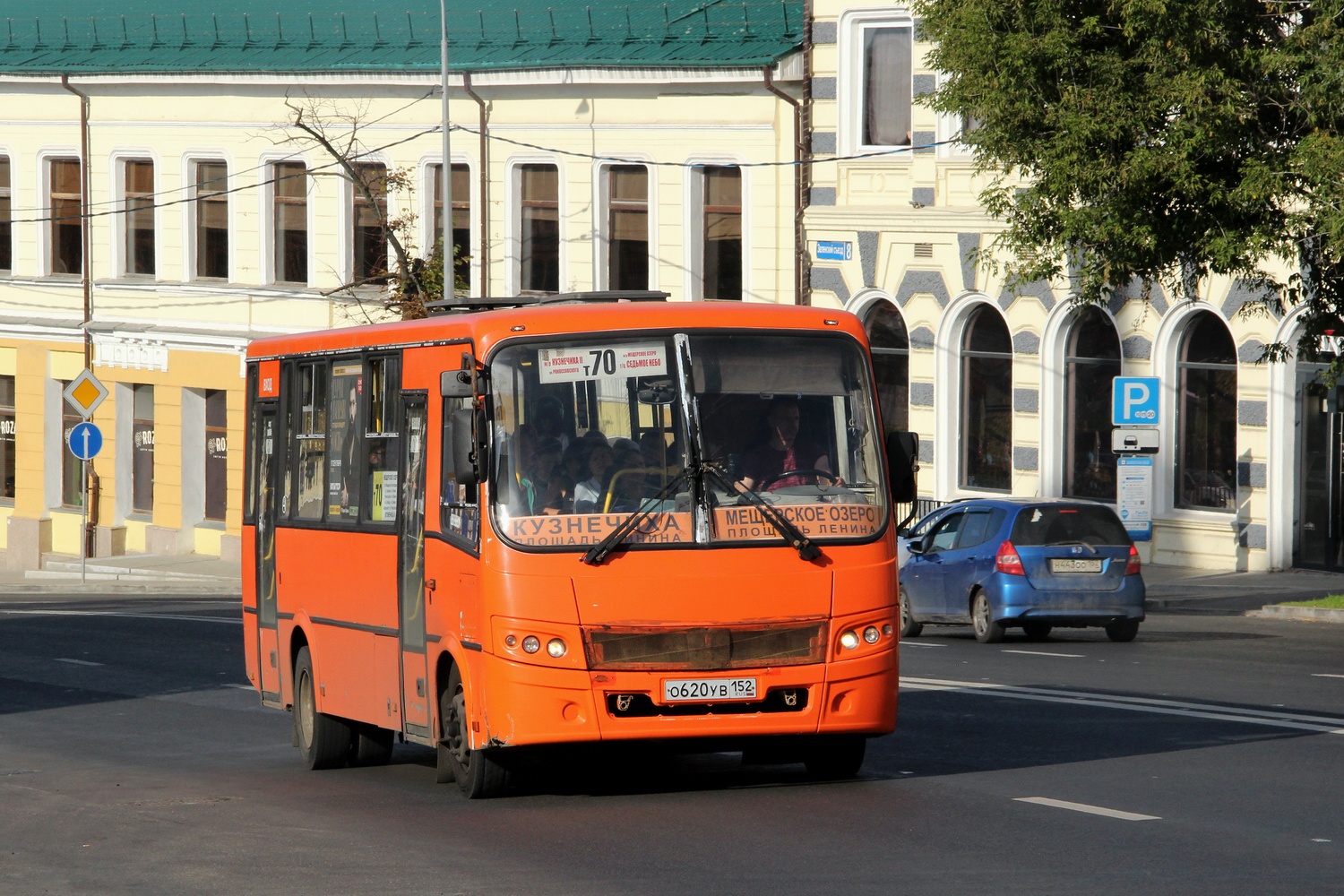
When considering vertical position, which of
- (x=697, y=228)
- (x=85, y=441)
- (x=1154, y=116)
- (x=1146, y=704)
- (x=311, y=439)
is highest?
(x=1154, y=116)

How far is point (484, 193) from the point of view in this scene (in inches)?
1533

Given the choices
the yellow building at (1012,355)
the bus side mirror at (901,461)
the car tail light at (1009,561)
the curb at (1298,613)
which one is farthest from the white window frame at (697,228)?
the bus side mirror at (901,461)

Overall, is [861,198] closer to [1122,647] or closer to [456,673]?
[1122,647]

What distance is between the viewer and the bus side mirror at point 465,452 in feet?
35.7

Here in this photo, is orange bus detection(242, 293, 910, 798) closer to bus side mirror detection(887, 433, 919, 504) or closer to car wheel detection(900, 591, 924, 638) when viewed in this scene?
bus side mirror detection(887, 433, 919, 504)

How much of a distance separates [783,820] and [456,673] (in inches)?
76.5

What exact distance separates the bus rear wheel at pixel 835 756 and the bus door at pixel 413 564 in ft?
6.63

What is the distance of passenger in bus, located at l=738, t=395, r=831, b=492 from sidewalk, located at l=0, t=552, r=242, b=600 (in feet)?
81.6

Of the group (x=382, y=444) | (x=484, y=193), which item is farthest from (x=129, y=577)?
(x=382, y=444)

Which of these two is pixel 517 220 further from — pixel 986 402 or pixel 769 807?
pixel 769 807

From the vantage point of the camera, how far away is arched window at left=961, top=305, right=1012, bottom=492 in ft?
110

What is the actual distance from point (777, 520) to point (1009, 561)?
11305 millimetres

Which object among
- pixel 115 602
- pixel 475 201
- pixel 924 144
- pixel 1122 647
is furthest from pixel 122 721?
pixel 475 201

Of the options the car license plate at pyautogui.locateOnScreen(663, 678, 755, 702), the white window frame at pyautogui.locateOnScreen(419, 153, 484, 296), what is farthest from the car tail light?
the white window frame at pyautogui.locateOnScreen(419, 153, 484, 296)
